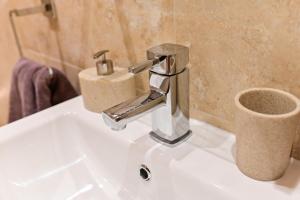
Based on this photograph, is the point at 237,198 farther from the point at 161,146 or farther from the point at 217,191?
the point at 161,146

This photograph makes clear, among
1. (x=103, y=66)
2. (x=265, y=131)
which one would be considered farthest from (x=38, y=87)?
(x=265, y=131)

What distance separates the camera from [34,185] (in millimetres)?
570

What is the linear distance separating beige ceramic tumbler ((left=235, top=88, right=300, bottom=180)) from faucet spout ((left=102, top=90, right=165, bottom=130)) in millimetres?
132

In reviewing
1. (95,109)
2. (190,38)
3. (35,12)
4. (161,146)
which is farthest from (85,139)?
(35,12)

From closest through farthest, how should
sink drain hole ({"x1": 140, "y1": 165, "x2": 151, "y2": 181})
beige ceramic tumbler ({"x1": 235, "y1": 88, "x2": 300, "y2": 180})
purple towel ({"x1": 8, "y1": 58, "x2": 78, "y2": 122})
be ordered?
beige ceramic tumbler ({"x1": 235, "y1": 88, "x2": 300, "y2": 180}) < sink drain hole ({"x1": 140, "y1": 165, "x2": 151, "y2": 181}) < purple towel ({"x1": 8, "y1": 58, "x2": 78, "y2": 122})

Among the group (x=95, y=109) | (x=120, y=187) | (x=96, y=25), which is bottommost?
(x=120, y=187)

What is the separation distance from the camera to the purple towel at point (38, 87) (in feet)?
2.34

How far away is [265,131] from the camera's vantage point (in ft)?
1.22

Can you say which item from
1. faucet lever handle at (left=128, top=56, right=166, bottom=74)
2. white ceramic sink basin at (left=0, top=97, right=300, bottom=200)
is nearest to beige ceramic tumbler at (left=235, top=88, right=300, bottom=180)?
white ceramic sink basin at (left=0, top=97, right=300, bottom=200)

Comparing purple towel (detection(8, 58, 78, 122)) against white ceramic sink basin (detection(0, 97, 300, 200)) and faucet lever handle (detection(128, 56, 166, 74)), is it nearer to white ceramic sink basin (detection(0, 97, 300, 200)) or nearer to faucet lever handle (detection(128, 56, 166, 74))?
white ceramic sink basin (detection(0, 97, 300, 200))

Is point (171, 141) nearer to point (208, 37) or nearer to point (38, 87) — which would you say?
point (208, 37)

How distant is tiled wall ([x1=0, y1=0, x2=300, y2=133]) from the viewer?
412 mm

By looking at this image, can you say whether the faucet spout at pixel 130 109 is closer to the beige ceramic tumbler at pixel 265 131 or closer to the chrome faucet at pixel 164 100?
the chrome faucet at pixel 164 100

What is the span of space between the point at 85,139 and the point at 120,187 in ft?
0.42
